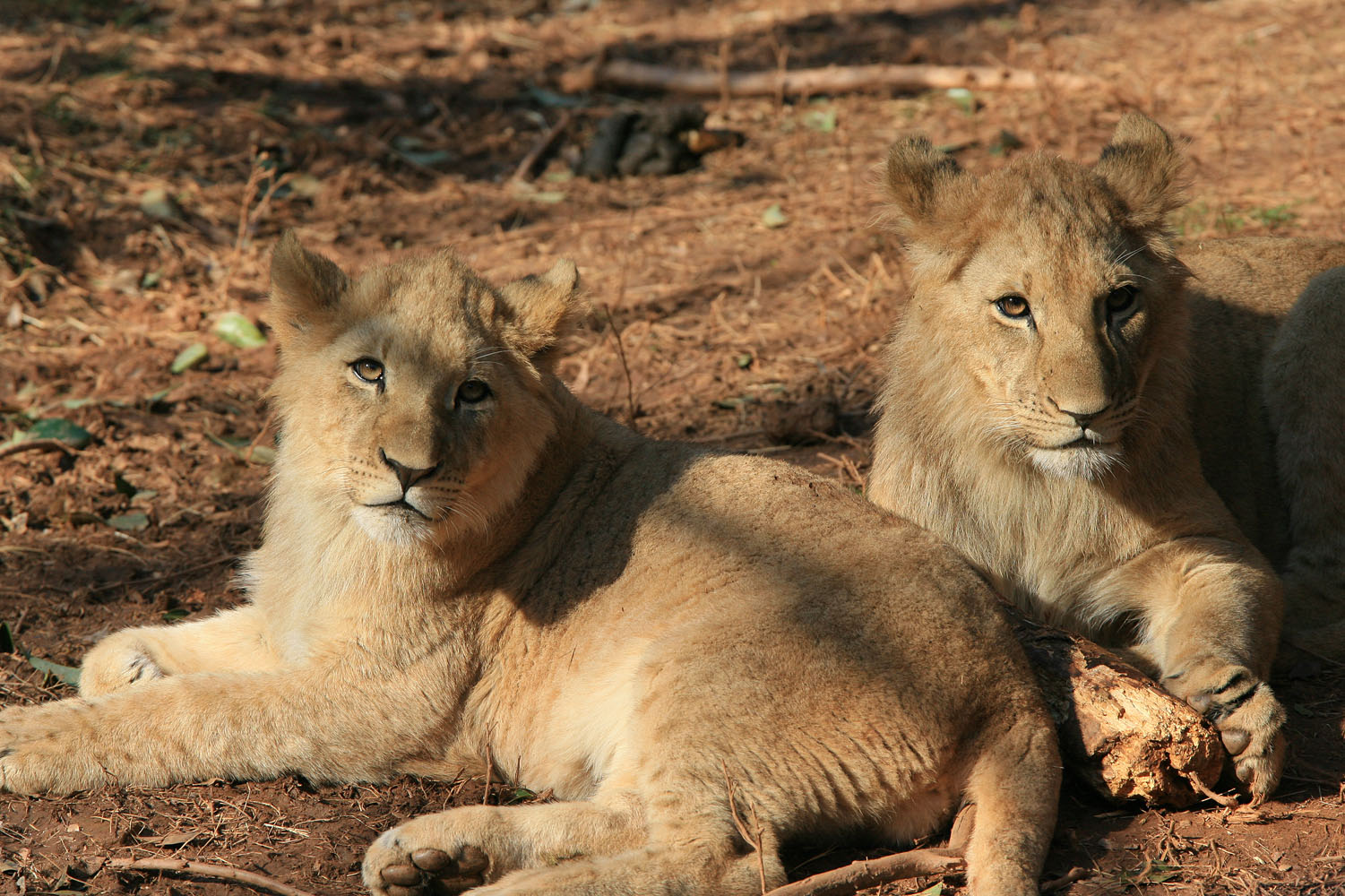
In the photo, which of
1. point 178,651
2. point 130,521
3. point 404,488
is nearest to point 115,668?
point 178,651

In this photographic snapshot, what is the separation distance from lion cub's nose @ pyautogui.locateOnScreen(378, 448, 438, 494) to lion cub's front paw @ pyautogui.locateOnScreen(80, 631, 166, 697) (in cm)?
135

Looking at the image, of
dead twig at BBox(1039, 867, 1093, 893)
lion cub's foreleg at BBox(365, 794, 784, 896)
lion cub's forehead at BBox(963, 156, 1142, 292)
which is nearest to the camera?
lion cub's foreleg at BBox(365, 794, 784, 896)

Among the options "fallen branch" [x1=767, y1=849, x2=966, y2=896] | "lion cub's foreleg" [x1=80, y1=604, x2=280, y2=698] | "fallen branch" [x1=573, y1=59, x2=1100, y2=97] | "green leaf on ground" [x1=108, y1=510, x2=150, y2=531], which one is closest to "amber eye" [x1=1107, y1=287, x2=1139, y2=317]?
"fallen branch" [x1=767, y1=849, x2=966, y2=896]

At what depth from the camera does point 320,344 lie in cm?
401

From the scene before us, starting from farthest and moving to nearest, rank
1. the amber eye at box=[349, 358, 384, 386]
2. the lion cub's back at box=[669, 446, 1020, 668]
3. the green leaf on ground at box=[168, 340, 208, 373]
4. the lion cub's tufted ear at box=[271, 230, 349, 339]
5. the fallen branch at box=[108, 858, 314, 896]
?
the green leaf on ground at box=[168, 340, 208, 373] < the lion cub's tufted ear at box=[271, 230, 349, 339] < the amber eye at box=[349, 358, 384, 386] < the lion cub's back at box=[669, 446, 1020, 668] < the fallen branch at box=[108, 858, 314, 896]

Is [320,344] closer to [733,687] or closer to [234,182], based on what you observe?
[733,687]

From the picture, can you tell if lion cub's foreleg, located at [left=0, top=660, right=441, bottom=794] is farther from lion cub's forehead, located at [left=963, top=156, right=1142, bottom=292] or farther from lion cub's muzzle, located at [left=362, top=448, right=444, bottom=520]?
lion cub's forehead, located at [left=963, top=156, right=1142, bottom=292]

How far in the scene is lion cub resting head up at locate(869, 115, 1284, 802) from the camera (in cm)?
404

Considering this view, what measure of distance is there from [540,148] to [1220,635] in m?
7.02

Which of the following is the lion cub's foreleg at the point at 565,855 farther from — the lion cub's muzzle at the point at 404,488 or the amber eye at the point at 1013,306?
the amber eye at the point at 1013,306

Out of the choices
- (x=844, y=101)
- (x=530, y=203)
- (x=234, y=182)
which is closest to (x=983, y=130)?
(x=844, y=101)

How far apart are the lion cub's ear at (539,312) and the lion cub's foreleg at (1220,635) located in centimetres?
227

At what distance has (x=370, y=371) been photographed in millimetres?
3875

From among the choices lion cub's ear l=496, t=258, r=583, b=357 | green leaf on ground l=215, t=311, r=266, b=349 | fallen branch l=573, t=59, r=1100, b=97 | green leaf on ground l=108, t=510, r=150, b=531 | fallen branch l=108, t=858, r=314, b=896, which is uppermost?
fallen branch l=573, t=59, r=1100, b=97
